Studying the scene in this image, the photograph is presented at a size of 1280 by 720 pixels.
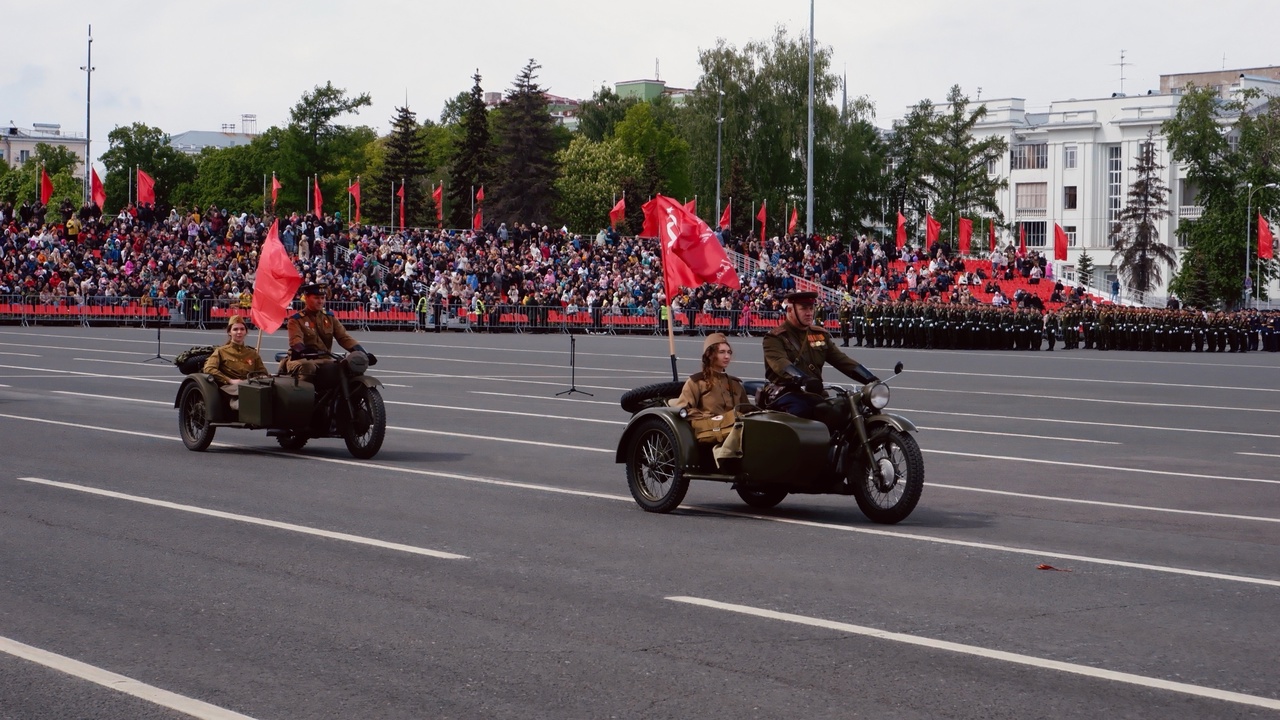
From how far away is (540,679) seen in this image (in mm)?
6598

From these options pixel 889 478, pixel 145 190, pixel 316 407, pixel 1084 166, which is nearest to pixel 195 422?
pixel 316 407

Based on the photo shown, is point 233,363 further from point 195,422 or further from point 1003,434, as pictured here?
point 1003,434

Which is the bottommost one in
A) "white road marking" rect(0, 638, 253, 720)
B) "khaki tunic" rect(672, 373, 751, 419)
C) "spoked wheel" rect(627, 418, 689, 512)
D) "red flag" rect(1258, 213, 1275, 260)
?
"white road marking" rect(0, 638, 253, 720)

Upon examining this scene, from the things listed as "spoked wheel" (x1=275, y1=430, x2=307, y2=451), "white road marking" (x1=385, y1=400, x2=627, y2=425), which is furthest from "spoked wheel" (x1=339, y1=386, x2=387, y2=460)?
"white road marking" (x1=385, y1=400, x2=627, y2=425)

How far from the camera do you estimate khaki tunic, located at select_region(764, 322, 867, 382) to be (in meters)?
11.9

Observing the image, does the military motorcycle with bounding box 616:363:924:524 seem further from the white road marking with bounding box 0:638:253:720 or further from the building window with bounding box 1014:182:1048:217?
the building window with bounding box 1014:182:1048:217

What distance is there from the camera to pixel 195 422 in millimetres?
16203

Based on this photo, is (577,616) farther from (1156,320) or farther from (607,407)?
(1156,320)

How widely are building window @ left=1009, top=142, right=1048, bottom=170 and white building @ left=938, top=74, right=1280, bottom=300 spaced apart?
8cm

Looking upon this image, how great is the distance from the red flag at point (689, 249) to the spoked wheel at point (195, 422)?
4.98m

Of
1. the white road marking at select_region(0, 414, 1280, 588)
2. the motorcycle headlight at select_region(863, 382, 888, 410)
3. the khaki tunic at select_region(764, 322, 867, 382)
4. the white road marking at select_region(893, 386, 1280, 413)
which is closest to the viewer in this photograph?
the white road marking at select_region(0, 414, 1280, 588)

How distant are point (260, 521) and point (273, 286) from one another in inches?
323

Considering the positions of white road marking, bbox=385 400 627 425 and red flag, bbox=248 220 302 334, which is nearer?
red flag, bbox=248 220 302 334

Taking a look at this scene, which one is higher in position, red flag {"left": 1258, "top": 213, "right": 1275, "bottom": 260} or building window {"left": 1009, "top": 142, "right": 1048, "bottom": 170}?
building window {"left": 1009, "top": 142, "right": 1048, "bottom": 170}
